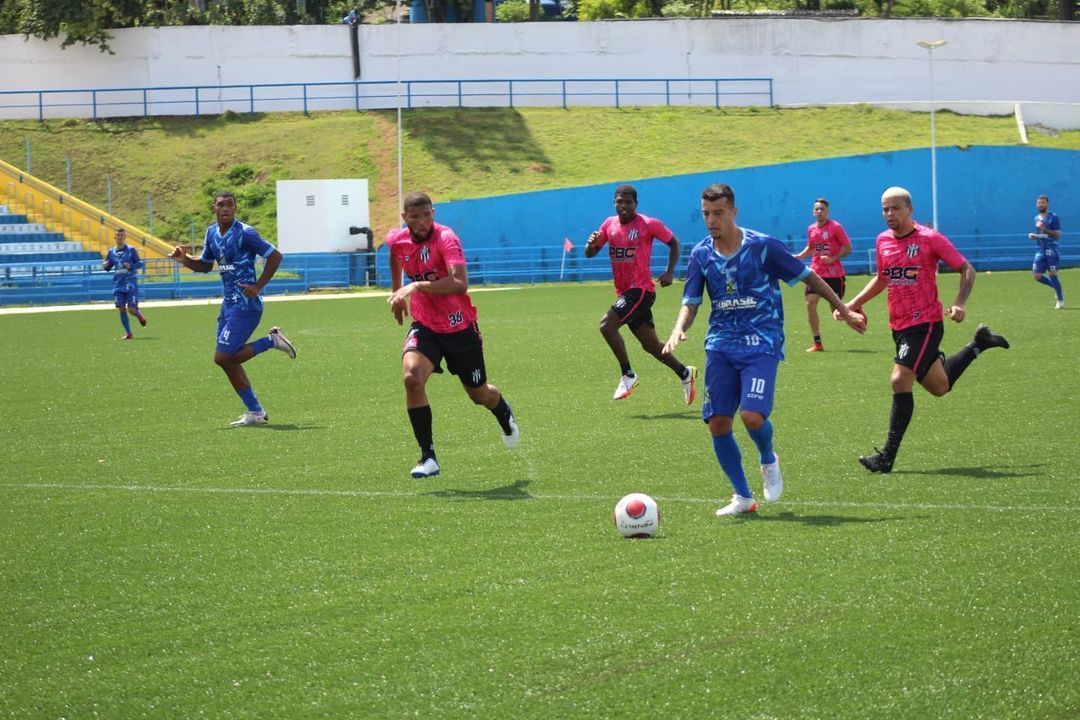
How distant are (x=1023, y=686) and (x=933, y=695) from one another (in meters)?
0.37

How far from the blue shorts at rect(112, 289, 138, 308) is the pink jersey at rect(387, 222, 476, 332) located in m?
16.2

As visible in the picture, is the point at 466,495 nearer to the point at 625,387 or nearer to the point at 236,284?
the point at 625,387

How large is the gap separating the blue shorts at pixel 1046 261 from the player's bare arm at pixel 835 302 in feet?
59.8

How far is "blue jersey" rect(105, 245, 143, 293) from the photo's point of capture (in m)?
25.4

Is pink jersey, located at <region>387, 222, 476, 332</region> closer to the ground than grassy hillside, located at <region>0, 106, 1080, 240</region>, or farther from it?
closer to the ground

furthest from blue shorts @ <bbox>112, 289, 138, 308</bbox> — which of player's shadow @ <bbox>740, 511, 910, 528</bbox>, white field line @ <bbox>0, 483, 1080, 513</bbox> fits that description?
player's shadow @ <bbox>740, 511, 910, 528</bbox>

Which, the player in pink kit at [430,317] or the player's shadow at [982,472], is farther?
the player in pink kit at [430,317]

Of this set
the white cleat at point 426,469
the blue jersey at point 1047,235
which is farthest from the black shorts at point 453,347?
the blue jersey at point 1047,235

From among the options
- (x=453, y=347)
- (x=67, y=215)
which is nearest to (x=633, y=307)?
(x=453, y=347)

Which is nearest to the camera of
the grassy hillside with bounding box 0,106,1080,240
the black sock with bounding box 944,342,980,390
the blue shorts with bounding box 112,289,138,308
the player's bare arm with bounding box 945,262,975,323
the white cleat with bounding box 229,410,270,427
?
the player's bare arm with bounding box 945,262,975,323

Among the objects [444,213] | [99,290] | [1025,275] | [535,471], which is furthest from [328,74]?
[535,471]

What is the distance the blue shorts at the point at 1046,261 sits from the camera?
25.4 meters

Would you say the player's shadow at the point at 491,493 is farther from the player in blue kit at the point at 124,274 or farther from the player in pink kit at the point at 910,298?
the player in blue kit at the point at 124,274

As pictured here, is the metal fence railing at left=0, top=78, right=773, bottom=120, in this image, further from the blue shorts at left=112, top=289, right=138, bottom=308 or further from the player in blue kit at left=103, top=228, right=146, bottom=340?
the blue shorts at left=112, top=289, right=138, bottom=308
